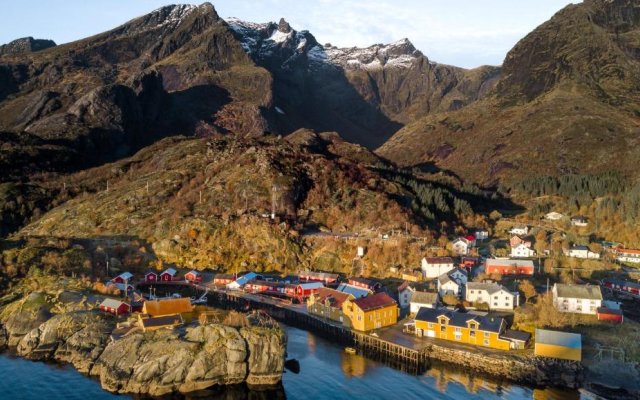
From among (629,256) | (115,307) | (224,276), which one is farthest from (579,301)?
(115,307)

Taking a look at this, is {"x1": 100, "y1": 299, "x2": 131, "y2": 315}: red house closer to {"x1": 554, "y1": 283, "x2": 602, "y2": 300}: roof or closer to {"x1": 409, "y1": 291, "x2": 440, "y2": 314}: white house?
{"x1": 409, "y1": 291, "x2": 440, "y2": 314}: white house

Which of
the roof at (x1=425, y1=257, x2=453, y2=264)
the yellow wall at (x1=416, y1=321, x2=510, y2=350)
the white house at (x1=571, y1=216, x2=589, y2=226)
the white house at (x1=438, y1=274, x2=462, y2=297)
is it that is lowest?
the yellow wall at (x1=416, y1=321, x2=510, y2=350)

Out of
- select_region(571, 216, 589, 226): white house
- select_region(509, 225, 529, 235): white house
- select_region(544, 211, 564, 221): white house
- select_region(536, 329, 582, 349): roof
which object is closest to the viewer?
select_region(536, 329, 582, 349): roof

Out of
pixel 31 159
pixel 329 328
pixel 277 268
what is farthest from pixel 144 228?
pixel 31 159

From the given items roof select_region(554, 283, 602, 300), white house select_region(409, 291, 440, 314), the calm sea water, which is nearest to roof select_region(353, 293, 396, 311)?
white house select_region(409, 291, 440, 314)

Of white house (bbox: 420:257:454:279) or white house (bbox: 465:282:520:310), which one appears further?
white house (bbox: 420:257:454:279)

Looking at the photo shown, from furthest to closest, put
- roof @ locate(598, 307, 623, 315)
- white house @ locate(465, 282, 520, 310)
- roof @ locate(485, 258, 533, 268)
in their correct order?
roof @ locate(485, 258, 533, 268) → white house @ locate(465, 282, 520, 310) → roof @ locate(598, 307, 623, 315)
